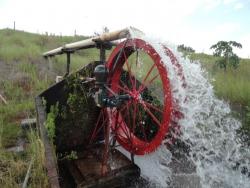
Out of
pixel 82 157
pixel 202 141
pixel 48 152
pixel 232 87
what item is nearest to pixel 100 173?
pixel 82 157

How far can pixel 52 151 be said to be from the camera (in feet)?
9.31

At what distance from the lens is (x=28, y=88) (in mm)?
8023

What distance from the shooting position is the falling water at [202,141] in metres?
2.82

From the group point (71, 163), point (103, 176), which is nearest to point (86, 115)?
A: point (71, 163)

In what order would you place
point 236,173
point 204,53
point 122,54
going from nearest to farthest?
point 236,173, point 122,54, point 204,53

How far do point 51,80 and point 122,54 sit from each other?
5.27 m

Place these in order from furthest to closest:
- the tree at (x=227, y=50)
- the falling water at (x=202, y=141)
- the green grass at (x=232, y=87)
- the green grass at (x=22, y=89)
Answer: the tree at (x=227, y=50) < the green grass at (x=232, y=87) < the green grass at (x=22, y=89) < the falling water at (x=202, y=141)

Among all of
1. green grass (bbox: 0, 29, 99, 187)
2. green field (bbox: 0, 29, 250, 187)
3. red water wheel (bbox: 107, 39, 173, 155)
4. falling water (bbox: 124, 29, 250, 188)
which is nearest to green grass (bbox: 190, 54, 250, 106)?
green field (bbox: 0, 29, 250, 187)

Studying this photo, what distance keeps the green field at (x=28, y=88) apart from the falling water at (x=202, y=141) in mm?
415

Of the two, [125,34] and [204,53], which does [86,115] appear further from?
[204,53]

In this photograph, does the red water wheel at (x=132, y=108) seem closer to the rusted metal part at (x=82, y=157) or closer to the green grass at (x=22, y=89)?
the rusted metal part at (x=82, y=157)

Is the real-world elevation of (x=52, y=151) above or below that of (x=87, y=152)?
above

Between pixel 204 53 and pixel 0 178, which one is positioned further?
pixel 204 53

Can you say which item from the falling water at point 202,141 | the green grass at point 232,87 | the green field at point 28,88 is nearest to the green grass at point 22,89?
the green field at point 28,88
